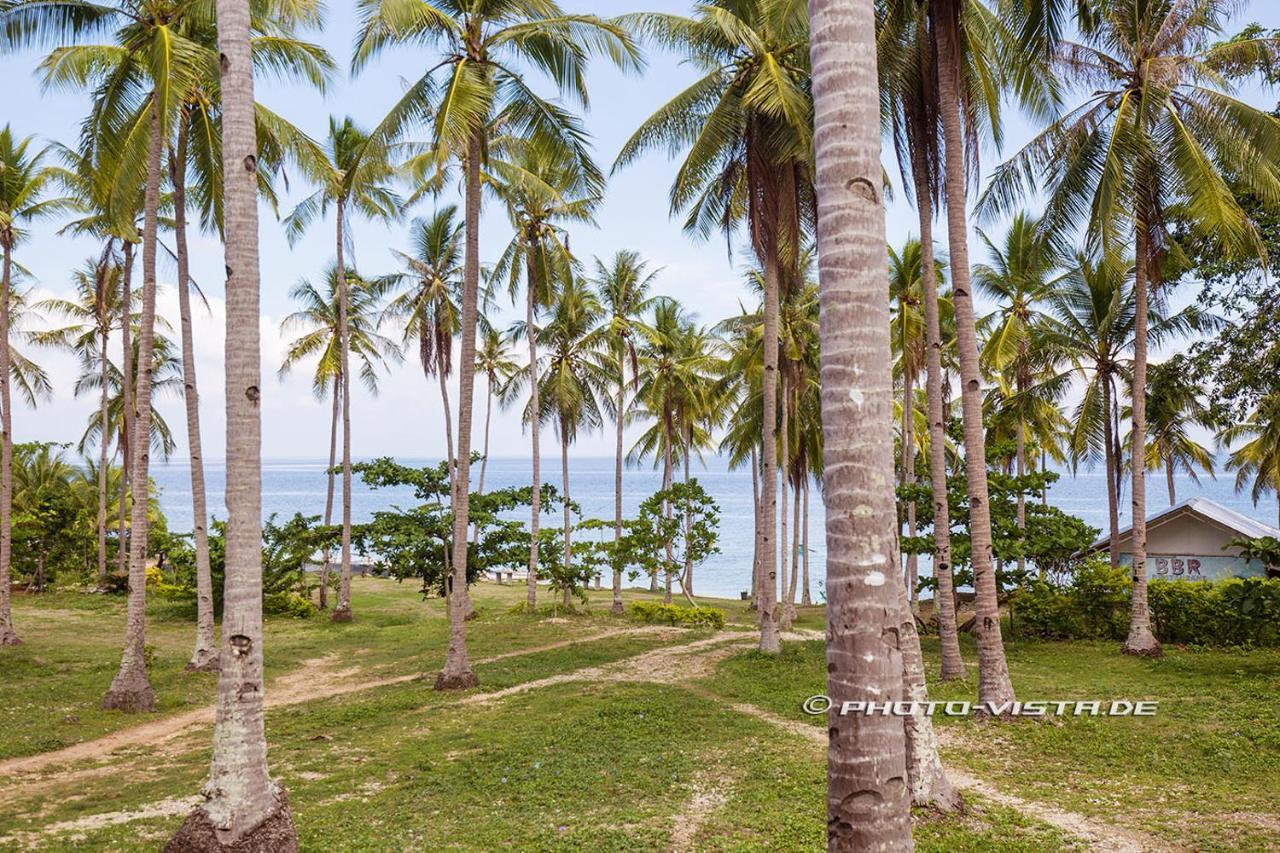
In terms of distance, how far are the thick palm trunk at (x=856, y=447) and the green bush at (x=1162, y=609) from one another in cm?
1589

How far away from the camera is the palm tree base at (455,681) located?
14.3 metres

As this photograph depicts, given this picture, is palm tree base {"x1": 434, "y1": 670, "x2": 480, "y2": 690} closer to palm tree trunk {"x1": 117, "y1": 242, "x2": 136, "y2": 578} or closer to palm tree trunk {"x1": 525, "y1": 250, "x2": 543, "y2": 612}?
palm tree trunk {"x1": 525, "y1": 250, "x2": 543, "y2": 612}

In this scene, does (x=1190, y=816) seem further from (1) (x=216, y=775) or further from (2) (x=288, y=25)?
(2) (x=288, y=25)

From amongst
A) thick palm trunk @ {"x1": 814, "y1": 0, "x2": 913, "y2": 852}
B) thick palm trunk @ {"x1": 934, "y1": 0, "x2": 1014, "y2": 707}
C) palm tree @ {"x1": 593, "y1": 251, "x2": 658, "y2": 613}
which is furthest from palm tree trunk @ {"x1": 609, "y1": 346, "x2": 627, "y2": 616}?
thick palm trunk @ {"x1": 814, "y1": 0, "x2": 913, "y2": 852}

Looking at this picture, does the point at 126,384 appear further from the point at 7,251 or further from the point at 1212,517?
the point at 1212,517

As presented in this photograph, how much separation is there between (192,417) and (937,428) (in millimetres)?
13227

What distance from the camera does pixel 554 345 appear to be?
27969mm

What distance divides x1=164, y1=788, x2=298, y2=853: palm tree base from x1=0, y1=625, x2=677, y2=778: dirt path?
3.86 metres

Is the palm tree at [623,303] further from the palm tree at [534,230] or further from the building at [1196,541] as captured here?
the building at [1196,541]

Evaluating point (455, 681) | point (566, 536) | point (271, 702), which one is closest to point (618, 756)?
point (455, 681)

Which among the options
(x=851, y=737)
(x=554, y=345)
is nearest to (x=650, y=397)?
(x=554, y=345)

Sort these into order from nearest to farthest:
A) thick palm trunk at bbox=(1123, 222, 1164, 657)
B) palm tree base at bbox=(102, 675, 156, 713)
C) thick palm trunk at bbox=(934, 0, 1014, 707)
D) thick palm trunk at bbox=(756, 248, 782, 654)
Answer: thick palm trunk at bbox=(934, 0, 1014, 707), palm tree base at bbox=(102, 675, 156, 713), thick palm trunk at bbox=(1123, 222, 1164, 657), thick palm trunk at bbox=(756, 248, 782, 654)

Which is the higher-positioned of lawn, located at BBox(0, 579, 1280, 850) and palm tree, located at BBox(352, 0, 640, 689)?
palm tree, located at BBox(352, 0, 640, 689)

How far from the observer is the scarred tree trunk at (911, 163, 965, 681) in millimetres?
11836
